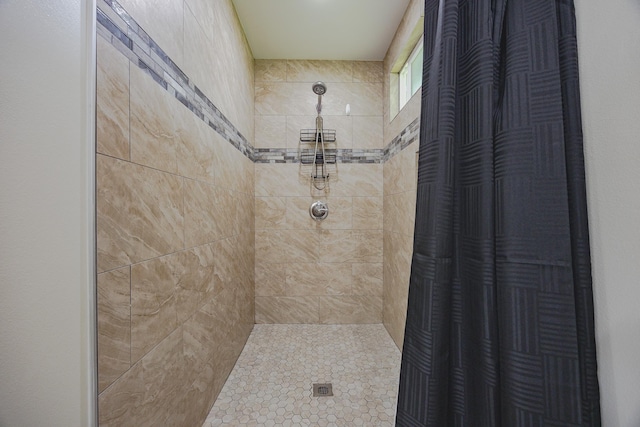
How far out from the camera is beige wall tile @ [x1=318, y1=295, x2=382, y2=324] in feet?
8.38

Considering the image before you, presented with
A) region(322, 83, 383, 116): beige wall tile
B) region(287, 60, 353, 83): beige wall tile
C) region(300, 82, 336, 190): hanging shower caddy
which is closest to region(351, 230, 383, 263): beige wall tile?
region(300, 82, 336, 190): hanging shower caddy

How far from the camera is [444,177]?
2.22 ft

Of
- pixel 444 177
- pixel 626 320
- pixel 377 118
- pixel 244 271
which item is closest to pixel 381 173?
pixel 377 118

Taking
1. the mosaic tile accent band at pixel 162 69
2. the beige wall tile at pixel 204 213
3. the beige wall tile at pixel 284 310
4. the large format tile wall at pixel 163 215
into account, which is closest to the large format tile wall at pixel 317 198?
the beige wall tile at pixel 284 310

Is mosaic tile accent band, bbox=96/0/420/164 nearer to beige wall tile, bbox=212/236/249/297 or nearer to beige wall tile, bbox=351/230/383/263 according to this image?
beige wall tile, bbox=212/236/249/297

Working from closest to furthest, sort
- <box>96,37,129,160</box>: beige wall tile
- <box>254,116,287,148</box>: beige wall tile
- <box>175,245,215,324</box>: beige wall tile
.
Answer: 1. <box>96,37,129,160</box>: beige wall tile
2. <box>175,245,215,324</box>: beige wall tile
3. <box>254,116,287,148</box>: beige wall tile

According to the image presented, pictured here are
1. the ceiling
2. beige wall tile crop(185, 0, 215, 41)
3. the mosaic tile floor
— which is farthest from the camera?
the ceiling

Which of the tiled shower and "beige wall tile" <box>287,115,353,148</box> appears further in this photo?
"beige wall tile" <box>287,115,353,148</box>

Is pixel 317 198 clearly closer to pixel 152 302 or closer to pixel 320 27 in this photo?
pixel 320 27

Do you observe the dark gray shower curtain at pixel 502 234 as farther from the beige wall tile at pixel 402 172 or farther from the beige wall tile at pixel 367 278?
the beige wall tile at pixel 367 278

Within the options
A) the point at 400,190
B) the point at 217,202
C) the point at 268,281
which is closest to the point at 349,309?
the point at 268,281

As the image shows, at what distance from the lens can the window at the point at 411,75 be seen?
1.97 meters

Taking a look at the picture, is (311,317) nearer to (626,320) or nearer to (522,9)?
(626,320)

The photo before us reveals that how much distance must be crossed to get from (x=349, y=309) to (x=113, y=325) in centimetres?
217
